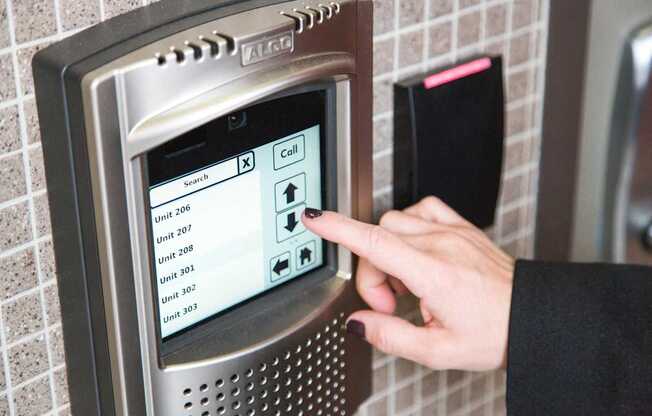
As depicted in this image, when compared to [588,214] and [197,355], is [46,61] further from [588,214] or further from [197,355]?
[588,214]

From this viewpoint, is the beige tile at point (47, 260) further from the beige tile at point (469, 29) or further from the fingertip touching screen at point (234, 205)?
Answer: the beige tile at point (469, 29)

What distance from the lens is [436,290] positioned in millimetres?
751

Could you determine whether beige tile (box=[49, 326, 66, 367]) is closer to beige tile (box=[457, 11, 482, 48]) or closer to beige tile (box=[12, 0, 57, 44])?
beige tile (box=[12, 0, 57, 44])

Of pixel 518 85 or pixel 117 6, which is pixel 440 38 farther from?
pixel 117 6

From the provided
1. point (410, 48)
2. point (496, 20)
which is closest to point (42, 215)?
point (410, 48)

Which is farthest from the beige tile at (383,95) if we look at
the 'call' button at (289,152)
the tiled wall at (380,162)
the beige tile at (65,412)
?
the beige tile at (65,412)

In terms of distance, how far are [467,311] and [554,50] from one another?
301mm

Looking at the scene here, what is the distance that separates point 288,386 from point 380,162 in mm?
200

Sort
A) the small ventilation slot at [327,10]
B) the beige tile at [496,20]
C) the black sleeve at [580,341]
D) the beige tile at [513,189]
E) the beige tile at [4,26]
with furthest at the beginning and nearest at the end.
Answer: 1. the beige tile at [513,189]
2. the beige tile at [496,20]
3. the black sleeve at [580,341]
4. the small ventilation slot at [327,10]
5. the beige tile at [4,26]

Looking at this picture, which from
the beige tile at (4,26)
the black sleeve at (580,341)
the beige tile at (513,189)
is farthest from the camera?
the beige tile at (513,189)

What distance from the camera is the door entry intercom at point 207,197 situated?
0.58 metres

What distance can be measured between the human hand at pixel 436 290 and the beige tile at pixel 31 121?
231 millimetres

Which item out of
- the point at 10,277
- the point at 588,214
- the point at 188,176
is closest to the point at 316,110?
the point at 188,176

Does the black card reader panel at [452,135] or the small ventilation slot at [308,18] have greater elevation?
the small ventilation slot at [308,18]
